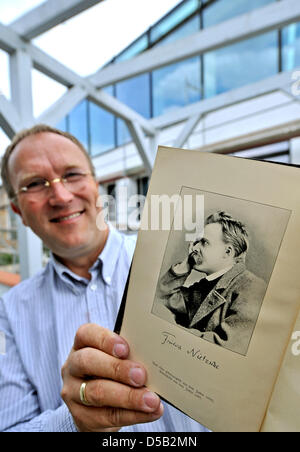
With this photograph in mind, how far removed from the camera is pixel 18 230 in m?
1.29

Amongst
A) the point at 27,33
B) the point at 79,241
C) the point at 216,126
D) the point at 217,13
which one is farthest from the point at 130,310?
the point at 217,13

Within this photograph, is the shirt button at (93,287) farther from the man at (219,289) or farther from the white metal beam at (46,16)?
the white metal beam at (46,16)

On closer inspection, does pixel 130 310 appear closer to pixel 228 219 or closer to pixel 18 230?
pixel 228 219

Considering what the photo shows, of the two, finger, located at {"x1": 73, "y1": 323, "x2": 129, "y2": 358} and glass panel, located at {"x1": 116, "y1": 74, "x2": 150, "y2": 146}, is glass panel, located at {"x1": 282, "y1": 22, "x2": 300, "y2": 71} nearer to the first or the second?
glass panel, located at {"x1": 116, "y1": 74, "x2": 150, "y2": 146}

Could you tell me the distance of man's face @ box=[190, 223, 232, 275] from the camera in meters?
0.29

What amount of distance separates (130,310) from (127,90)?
10.4ft

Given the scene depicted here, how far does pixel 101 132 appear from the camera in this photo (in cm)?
300

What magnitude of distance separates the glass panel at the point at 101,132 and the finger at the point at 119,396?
235cm

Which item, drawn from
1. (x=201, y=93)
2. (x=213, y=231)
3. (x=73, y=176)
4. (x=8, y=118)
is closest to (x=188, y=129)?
(x=201, y=93)

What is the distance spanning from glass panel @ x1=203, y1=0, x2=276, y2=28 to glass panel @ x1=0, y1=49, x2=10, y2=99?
8.11 ft

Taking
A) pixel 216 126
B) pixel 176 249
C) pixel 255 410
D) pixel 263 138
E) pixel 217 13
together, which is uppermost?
pixel 217 13

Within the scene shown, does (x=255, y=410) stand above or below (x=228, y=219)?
below

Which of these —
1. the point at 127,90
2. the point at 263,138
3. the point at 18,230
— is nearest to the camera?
the point at 18,230
